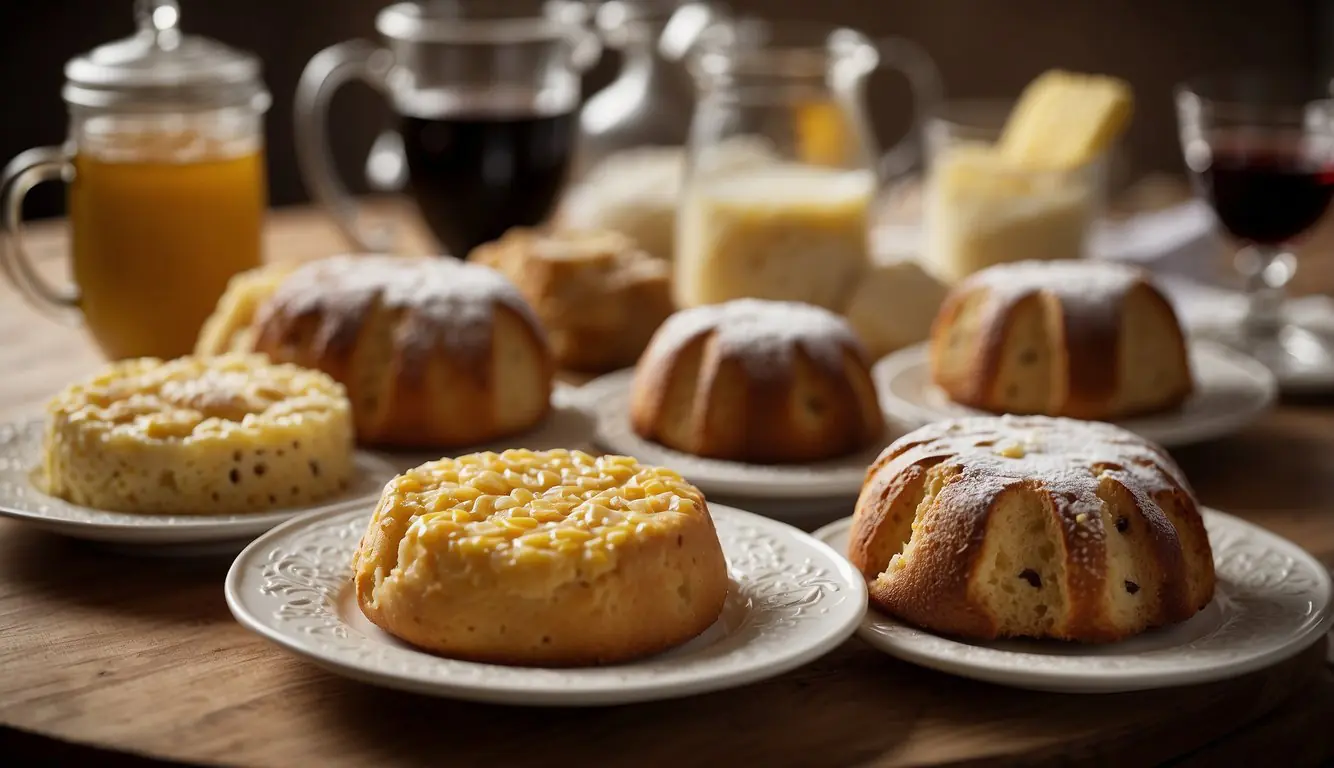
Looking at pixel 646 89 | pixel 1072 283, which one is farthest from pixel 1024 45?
pixel 1072 283

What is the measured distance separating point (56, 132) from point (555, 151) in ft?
7.17

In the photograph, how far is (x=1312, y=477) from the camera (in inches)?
62.8

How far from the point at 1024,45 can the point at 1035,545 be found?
12.8 ft

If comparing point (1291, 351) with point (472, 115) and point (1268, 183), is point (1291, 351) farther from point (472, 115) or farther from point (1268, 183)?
point (472, 115)

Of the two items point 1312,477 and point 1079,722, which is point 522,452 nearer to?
point 1079,722

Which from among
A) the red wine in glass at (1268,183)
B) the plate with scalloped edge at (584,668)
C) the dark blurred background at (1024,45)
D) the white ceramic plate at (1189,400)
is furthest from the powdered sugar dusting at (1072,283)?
the dark blurred background at (1024,45)

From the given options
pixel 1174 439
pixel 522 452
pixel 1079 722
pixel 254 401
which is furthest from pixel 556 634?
pixel 1174 439

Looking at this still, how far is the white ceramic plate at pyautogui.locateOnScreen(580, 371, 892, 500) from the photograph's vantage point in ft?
4.66

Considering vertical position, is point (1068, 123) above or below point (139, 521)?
above

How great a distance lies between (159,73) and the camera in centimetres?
176

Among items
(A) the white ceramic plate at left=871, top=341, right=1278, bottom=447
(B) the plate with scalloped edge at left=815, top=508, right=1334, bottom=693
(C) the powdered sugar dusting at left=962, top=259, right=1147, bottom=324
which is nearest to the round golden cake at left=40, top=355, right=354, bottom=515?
(B) the plate with scalloped edge at left=815, top=508, right=1334, bottom=693

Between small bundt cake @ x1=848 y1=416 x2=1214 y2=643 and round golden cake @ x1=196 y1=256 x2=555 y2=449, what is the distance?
518mm

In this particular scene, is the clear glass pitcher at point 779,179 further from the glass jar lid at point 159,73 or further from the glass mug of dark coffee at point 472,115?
the glass jar lid at point 159,73

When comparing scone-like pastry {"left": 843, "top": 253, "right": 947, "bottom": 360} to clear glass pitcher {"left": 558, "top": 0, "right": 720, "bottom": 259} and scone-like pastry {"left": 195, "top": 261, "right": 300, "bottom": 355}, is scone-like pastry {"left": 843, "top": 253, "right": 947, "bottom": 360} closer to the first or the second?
clear glass pitcher {"left": 558, "top": 0, "right": 720, "bottom": 259}
